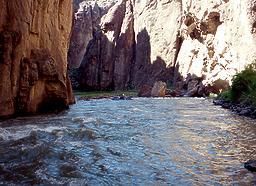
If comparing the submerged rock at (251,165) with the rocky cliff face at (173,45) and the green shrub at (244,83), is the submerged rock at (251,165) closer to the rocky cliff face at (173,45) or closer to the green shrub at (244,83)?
the green shrub at (244,83)

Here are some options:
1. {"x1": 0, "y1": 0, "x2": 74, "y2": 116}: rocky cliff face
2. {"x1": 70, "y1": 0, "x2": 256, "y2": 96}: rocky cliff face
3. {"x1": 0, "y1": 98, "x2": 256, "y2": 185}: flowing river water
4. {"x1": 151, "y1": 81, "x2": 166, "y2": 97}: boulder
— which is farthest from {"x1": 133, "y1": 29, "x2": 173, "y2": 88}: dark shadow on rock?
{"x1": 0, "y1": 98, "x2": 256, "y2": 185}: flowing river water

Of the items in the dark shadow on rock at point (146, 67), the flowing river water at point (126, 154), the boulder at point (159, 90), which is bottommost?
the flowing river water at point (126, 154)

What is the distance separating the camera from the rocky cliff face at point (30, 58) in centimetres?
1750

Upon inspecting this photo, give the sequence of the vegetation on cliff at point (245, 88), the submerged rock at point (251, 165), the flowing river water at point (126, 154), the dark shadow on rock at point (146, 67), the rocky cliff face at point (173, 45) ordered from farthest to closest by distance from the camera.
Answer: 1. the dark shadow on rock at point (146, 67)
2. the rocky cliff face at point (173, 45)
3. the vegetation on cliff at point (245, 88)
4. the submerged rock at point (251, 165)
5. the flowing river water at point (126, 154)

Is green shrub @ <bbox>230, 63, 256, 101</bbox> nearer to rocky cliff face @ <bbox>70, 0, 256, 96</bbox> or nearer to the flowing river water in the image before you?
the flowing river water

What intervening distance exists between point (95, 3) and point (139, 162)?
264 feet

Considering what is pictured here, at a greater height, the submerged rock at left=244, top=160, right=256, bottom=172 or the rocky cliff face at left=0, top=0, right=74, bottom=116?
the rocky cliff face at left=0, top=0, right=74, bottom=116

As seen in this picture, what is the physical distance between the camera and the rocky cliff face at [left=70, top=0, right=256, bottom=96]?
130 feet

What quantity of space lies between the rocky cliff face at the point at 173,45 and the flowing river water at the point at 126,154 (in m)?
22.3

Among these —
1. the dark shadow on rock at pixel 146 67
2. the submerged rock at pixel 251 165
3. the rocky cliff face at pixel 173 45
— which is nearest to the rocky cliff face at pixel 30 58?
the submerged rock at pixel 251 165

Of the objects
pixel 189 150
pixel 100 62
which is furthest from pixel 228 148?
pixel 100 62

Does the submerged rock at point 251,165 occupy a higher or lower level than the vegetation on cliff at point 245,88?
lower

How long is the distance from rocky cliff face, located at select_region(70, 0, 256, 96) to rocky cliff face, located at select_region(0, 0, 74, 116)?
1851 centimetres

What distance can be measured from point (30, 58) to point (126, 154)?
12.0 meters
